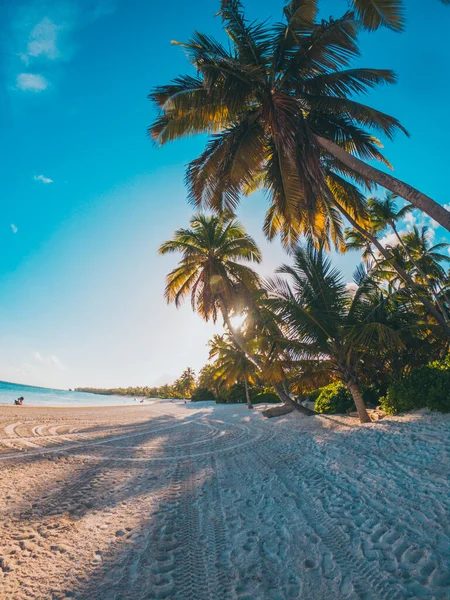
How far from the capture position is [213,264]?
49.2 ft

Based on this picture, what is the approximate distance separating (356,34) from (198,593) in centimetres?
954

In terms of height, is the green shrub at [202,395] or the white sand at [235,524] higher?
the white sand at [235,524]

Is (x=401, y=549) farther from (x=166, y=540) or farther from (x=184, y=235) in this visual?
(x=184, y=235)

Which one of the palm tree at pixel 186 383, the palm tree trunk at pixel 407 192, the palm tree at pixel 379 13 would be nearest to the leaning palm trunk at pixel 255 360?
the palm tree trunk at pixel 407 192

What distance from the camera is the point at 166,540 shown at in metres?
2.67

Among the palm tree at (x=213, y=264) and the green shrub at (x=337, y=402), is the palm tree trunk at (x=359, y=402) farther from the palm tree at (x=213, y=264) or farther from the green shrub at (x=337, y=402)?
the palm tree at (x=213, y=264)

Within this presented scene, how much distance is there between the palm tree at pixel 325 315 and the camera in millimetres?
7930

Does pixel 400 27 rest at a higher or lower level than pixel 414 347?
higher

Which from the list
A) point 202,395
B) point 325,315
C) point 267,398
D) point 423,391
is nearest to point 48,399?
point 202,395

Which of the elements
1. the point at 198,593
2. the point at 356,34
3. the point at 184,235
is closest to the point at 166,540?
the point at 198,593

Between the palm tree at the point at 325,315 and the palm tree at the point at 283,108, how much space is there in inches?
77.6

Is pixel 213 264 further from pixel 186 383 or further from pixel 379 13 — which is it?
pixel 186 383

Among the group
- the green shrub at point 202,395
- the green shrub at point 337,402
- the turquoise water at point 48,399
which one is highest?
the green shrub at point 337,402

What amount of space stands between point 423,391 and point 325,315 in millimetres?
3158
